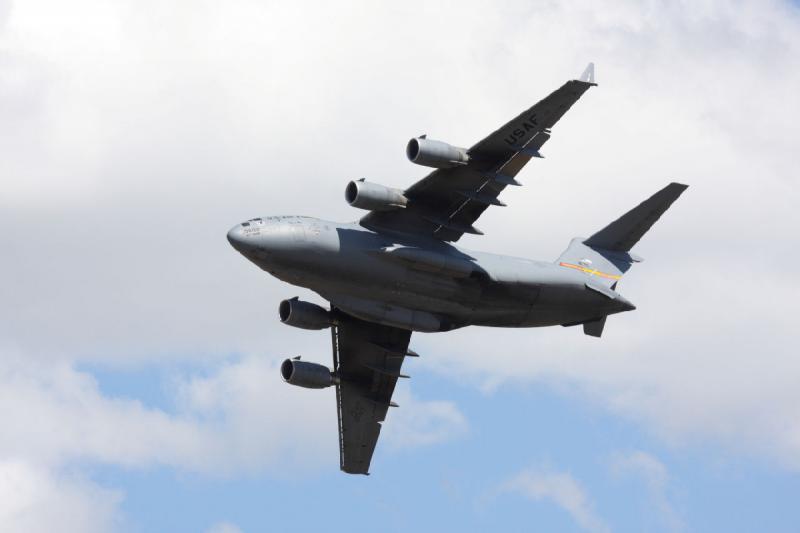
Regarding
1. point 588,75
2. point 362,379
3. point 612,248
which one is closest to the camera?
point 588,75

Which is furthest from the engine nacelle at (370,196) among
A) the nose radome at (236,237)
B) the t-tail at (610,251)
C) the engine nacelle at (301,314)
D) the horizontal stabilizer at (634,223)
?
the horizontal stabilizer at (634,223)

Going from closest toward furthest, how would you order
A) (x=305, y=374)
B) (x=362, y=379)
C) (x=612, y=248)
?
(x=612, y=248) → (x=305, y=374) → (x=362, y=379)

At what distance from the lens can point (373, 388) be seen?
163 ft

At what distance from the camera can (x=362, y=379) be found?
1955 inches

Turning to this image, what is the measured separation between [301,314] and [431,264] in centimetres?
499

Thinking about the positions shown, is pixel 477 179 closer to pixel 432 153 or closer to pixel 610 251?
pixel 432 153

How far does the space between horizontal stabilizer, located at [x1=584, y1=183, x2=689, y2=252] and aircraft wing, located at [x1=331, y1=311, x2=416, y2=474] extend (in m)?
6.90

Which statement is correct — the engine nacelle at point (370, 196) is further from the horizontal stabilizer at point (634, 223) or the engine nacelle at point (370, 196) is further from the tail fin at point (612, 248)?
the horizontal stabilizer at point (634, 223)

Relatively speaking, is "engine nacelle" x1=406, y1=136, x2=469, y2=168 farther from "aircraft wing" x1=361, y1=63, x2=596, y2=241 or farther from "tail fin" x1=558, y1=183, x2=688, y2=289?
"tail fin" x1=558, y1=183, x2=688, y2=289

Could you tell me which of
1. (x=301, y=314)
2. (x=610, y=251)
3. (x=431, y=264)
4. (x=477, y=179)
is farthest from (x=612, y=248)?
(x=301, y=314)

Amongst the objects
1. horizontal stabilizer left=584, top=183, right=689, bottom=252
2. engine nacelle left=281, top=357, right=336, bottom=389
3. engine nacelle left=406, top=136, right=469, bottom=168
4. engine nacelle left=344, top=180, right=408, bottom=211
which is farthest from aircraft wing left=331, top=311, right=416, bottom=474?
engine nacelle left=406, top=136, right=469, bottom=168

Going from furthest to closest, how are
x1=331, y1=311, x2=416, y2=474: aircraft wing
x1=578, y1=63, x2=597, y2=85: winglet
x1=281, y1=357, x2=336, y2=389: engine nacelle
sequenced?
x1=331, y1=311, x2=416, y2=474: aircraft wing, x1=281, y1=357, x2=336, y2=389: engine nacelle, x1=578, y1=63, x2=597, y2=85: winglet

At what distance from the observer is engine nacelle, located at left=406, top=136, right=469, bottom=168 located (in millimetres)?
41406

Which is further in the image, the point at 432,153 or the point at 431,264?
the point at 431,264
